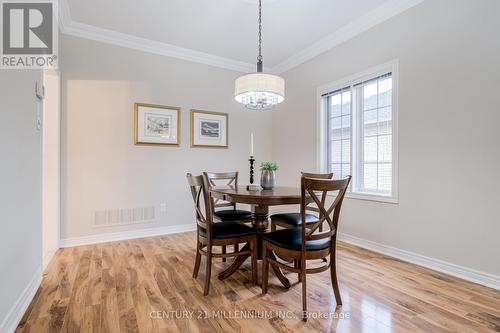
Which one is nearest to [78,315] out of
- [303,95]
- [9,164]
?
[9,164]

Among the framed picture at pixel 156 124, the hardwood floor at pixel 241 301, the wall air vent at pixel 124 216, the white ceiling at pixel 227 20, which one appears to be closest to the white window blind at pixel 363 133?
the white ceiling at pixel 227 20

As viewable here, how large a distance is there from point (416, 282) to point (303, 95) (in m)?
2.93

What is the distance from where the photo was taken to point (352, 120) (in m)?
3.35

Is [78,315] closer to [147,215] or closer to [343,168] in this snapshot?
[147,215]

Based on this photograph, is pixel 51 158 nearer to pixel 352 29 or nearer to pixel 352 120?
pixel 352 120

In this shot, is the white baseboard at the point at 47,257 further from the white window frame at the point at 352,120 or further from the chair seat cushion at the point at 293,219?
the white window frame at the point at 352,120

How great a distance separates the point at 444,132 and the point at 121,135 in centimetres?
377

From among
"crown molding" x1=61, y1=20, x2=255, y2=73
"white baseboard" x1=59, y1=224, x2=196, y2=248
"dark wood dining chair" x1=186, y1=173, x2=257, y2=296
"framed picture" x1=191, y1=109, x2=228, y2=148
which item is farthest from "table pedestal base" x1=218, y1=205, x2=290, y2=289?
"crown molding" x1=61, y1=20, x2=255, y2=73

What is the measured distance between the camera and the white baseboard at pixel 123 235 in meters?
3.21

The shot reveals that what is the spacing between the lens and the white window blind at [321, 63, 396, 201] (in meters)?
2.97

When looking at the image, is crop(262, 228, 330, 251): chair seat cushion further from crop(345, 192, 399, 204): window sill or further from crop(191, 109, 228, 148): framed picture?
crop(191, 109, 228, 148): framed picture

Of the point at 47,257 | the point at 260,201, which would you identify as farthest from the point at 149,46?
the point at 260,201

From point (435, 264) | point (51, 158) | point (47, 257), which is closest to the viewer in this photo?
point (435, 264)

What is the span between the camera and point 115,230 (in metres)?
3.47
